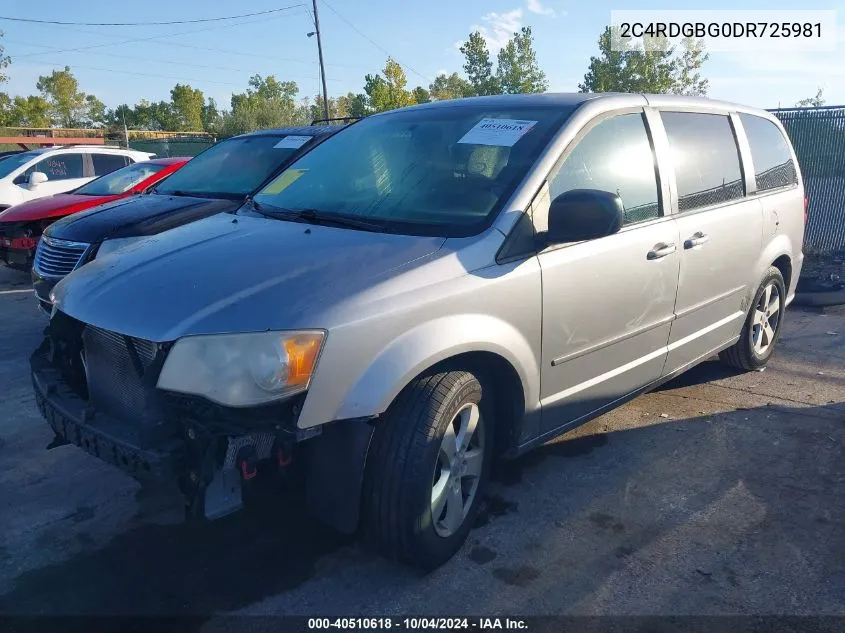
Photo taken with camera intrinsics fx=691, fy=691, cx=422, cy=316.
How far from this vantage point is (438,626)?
2.46 metres

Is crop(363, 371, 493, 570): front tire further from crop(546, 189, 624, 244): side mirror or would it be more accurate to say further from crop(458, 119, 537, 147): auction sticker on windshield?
crop(458, 119, 537, 147): auction sticker on windshield

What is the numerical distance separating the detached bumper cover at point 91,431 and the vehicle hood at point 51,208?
5.62 m

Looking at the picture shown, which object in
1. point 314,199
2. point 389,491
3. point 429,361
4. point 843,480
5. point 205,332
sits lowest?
point 843,480

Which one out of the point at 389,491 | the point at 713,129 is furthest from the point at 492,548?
the point at 713,129

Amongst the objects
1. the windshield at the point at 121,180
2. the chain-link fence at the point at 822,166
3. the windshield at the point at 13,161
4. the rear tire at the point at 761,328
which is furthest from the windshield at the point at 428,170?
the windshield at the point at 13,161

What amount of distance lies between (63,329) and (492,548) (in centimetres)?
203

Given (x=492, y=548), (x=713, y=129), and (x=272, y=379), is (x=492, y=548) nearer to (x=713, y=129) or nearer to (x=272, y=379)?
(x=272, y=379)

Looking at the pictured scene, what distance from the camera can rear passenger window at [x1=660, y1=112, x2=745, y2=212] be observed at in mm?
A: 3824

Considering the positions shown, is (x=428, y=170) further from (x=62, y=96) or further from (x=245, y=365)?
(x=62, y=96)

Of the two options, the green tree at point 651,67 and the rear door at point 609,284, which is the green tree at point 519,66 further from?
A: the rear door at point 609,284

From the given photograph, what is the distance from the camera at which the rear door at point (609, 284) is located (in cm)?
304

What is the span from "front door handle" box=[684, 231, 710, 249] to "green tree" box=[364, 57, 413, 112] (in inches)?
1714

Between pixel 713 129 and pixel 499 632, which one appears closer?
pixel 499 632

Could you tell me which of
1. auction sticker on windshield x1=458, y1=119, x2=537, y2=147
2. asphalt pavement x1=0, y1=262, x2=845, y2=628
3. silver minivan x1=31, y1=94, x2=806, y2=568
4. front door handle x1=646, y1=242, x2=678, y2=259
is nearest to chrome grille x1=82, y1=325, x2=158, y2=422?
silver minivan x1=31, y1=94, x2=806, y2=568
